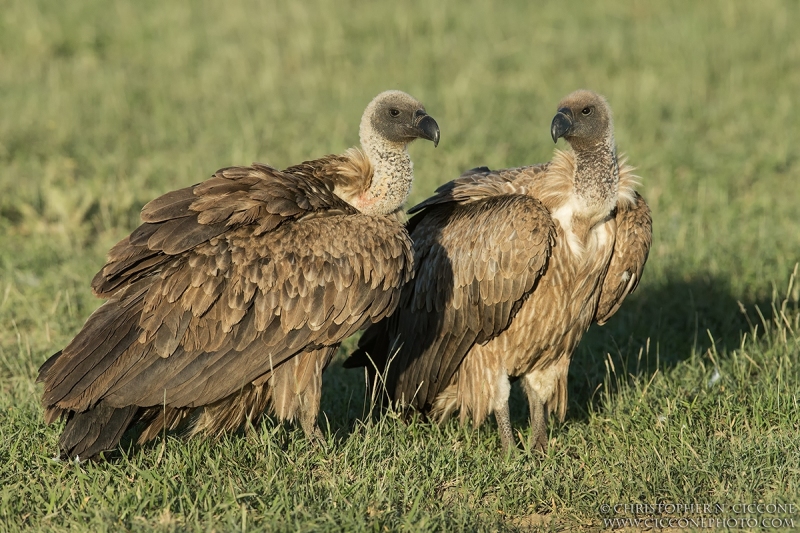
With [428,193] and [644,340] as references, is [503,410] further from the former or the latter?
[428,193]

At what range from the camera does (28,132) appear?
9.87 m

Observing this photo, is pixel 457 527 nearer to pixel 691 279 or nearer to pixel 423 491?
pixel 423 491

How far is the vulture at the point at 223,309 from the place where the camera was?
15.5 feet

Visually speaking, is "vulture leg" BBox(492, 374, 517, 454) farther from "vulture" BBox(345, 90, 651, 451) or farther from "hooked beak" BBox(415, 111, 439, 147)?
"hooked beak" BBox(415, 111, 439, 147)

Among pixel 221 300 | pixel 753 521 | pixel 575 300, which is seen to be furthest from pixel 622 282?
pixel 221 300

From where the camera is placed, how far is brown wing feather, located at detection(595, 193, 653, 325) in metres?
5.53

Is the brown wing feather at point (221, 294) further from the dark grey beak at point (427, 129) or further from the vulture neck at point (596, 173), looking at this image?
the vulture neck at point (596, 173)

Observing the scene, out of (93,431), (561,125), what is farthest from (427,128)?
(93,431)

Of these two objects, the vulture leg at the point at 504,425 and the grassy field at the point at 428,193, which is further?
the vulture leg at the point at 504,425

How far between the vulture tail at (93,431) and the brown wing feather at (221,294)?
0.23 ft

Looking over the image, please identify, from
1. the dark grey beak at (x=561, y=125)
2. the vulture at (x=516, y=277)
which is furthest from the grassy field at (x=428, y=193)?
the dark grey beak at (x=561, y=125)

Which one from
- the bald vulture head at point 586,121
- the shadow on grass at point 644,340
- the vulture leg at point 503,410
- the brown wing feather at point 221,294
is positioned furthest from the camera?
the shadow on grass at point 644,340

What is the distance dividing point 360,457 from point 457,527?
743 millimetres

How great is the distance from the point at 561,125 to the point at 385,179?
98 centimetres
